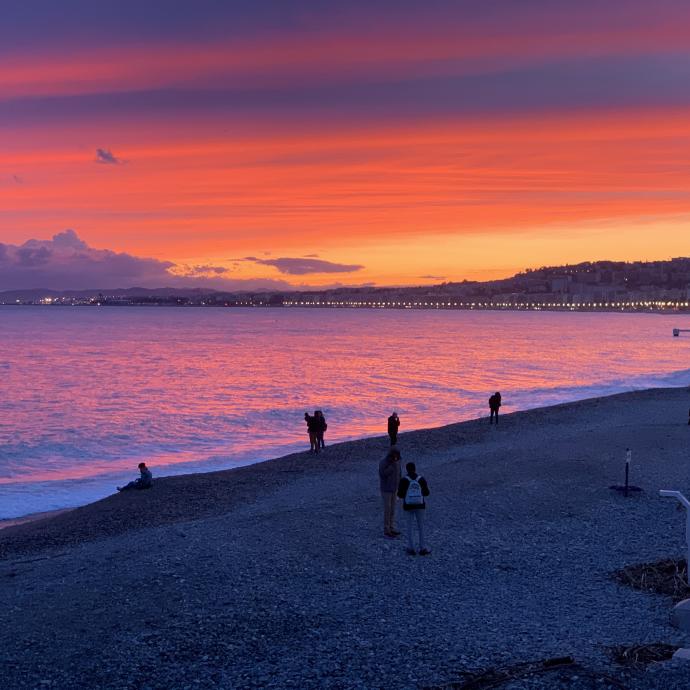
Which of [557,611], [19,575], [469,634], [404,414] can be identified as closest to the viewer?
[469,634]

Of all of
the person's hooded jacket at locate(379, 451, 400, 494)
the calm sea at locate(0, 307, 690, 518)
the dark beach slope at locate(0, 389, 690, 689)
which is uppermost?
the person's hooded jacket at locate(379, 451, 400, 494)

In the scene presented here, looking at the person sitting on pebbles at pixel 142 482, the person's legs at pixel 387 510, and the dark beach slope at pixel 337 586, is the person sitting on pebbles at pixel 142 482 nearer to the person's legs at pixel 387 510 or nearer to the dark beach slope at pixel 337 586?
the dark beach slope at pixel 337 586

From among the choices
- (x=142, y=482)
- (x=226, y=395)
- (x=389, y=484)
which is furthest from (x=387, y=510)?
(x=226, y=395)

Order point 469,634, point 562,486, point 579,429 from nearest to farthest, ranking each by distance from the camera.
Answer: point 469,634, point 562,486, point 579,429

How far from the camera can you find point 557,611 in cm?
994

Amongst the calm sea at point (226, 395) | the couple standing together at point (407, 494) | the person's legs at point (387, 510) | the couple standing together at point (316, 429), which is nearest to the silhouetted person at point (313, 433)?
the couple standing together at point (316, 429)

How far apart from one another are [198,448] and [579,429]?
626 inches

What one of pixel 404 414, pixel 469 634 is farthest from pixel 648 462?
pixel 404 414

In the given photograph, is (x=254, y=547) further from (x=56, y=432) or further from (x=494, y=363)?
(x=494, y=363)

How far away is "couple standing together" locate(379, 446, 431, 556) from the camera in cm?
1221

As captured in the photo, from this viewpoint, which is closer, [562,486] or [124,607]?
[124,607]

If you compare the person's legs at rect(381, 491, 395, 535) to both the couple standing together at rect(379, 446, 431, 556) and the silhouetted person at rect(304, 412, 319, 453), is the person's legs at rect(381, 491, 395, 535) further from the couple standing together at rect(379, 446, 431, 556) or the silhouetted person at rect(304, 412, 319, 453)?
the silhouetted person at rect(304, 412, 319, 453)

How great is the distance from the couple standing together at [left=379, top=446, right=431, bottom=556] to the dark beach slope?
0.33 metres

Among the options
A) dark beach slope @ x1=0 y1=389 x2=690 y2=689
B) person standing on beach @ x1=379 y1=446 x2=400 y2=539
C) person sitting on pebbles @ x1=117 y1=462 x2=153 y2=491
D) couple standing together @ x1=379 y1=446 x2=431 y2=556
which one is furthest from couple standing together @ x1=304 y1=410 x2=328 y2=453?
person standing on beach @ x1=379 y1=446 x2=400 y2=539
